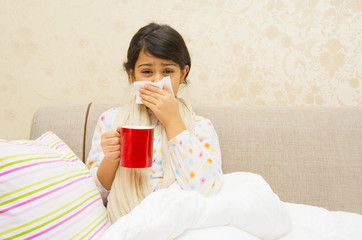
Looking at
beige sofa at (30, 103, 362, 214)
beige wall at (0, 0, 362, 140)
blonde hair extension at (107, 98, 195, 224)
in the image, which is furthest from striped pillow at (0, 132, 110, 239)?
beige wall at (0, 0, 362, 140)

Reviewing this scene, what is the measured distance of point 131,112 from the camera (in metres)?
0.95

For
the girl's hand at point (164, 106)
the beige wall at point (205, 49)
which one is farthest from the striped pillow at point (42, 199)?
the beige wall at point (205, 49)

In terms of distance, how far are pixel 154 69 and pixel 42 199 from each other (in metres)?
0.55

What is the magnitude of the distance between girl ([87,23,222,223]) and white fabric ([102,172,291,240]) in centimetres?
19

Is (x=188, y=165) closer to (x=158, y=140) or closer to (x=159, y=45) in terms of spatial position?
(x=158, y=140)

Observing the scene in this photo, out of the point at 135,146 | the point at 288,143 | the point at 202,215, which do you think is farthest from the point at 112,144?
the point at 288,143

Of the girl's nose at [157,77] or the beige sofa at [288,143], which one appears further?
the beige sofa at [288,143]

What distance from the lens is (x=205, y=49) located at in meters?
1.26

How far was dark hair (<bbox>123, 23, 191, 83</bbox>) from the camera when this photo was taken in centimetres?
87

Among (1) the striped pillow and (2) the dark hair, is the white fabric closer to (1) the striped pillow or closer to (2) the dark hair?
(1) the striped pillow

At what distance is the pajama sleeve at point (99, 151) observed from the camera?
85cm

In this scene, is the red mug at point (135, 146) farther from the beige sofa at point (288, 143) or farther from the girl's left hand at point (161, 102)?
the beige sofa at point (288, 143)

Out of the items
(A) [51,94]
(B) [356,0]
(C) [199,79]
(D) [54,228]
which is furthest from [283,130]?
(A) [51,94]

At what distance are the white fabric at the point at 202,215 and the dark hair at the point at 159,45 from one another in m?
0.50
